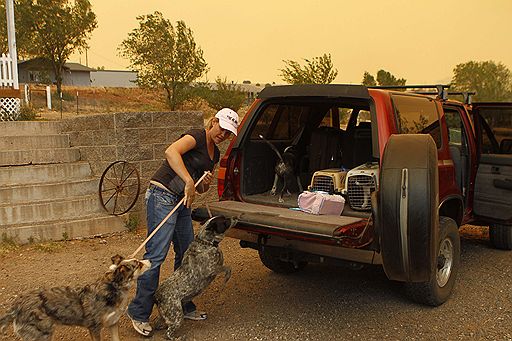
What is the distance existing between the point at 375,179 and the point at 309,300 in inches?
52.4

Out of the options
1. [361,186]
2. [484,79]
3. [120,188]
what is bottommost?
[120,188]

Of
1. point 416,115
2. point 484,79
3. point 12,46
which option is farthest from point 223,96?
point 484,79

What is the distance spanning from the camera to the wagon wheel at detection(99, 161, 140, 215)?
23.4 feet

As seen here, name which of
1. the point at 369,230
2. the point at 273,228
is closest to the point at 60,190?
the point at 273,228

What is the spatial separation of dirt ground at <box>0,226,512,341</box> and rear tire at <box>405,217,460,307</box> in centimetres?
11

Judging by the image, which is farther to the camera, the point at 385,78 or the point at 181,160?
the point at 385,78

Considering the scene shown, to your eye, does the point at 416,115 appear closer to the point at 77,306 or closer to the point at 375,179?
the point at 375,179

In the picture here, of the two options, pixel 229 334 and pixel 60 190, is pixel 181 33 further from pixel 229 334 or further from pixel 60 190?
pixel 229 334

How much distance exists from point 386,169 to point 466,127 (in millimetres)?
2546

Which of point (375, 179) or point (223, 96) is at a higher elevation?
point (223, 96)

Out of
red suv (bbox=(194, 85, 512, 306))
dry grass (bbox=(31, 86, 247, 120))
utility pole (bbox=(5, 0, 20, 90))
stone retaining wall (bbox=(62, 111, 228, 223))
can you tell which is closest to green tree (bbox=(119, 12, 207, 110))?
A: dry grass (bbox=(31, 86, 247, 120))

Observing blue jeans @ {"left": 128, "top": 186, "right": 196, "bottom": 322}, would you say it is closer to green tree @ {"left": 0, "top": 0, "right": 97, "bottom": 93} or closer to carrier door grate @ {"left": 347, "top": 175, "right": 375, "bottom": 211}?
carrier door grate @ {"left": 347, "top": 175, "right": 375, "bottom": 211}

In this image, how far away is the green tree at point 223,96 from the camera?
16.2 m

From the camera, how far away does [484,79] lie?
3186 cm
